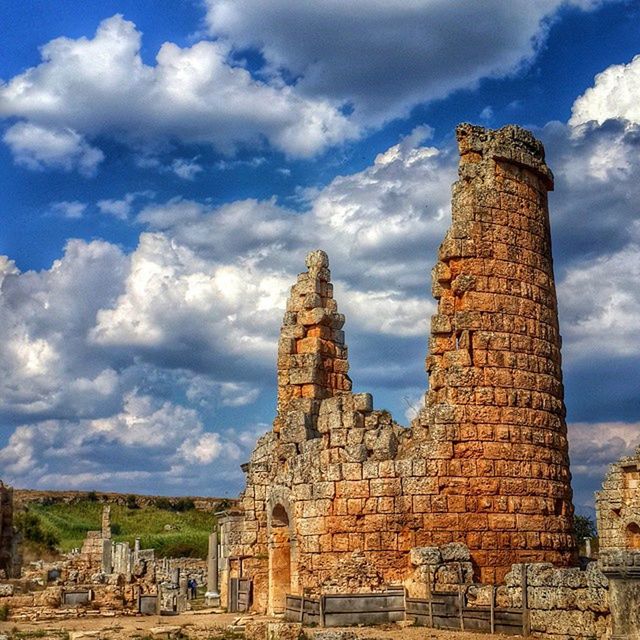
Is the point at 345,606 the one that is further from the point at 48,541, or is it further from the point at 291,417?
the point at 48,541

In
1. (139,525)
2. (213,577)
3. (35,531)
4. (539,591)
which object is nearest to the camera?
(539,591)

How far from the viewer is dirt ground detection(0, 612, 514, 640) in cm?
1412

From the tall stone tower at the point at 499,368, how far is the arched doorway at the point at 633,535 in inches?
368

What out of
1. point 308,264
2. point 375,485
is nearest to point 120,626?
point 375,485

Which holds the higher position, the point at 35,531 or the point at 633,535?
the point at 35,531

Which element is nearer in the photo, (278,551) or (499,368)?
(499,368)

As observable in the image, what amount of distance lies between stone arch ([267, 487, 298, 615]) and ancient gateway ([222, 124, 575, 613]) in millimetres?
693

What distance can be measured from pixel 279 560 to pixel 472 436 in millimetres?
5817

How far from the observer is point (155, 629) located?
17.1m

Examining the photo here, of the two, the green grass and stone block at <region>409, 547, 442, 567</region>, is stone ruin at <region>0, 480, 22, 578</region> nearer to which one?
the green grass

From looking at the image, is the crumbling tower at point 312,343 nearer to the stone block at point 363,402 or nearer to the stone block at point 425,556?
the stone block at point 363,402

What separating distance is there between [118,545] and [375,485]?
21250 mm

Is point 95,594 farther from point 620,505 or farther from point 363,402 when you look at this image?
point 620,505

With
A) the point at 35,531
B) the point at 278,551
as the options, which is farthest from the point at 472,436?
the point at 35,531
